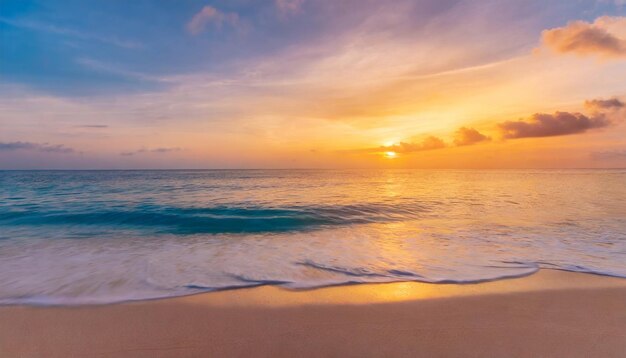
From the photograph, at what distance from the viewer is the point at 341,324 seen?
4.45m

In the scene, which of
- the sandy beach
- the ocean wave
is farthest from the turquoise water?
the sandy beach

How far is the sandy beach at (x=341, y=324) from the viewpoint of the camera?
390 cm

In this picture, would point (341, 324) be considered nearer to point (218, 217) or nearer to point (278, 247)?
point (278, 247)

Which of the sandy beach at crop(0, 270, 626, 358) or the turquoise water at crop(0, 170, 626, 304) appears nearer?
the sandy beach at crop(0, 270, 626, 358)

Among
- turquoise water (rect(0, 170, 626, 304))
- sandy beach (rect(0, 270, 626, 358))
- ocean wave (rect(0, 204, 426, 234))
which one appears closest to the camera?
sandy beach (rect(0, 270, 626, 358))

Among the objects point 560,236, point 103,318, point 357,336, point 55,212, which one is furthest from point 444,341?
point 55,212

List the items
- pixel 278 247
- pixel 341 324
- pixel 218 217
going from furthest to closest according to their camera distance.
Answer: pixel 218 217, pixel 278 247, pixel 341 324

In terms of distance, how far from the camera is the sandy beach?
3896 mm

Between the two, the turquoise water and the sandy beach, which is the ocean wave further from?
the sandy beach

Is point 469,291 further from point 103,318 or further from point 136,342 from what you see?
point 103,318

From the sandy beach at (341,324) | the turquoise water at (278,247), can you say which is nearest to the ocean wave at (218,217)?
the turquoise water at (278,247)

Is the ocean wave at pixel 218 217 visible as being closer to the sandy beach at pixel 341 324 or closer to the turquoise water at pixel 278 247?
the turquoise water at pixel 278 247

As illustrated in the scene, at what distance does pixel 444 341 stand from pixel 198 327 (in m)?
3.27

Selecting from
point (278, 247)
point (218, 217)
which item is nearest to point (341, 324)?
point (278, 247)
